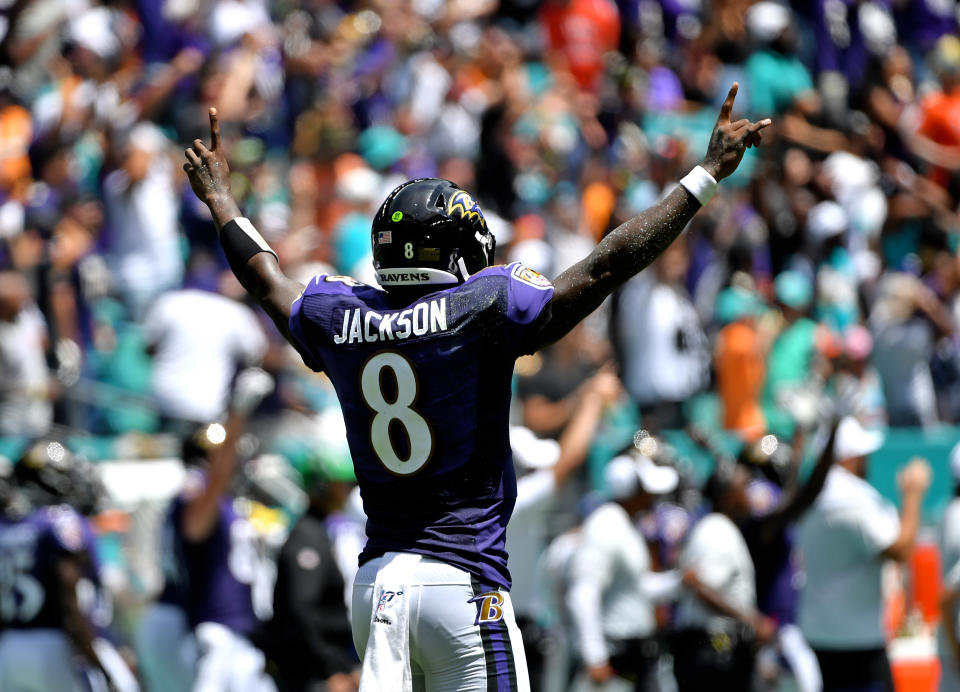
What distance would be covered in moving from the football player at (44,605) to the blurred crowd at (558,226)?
617mm

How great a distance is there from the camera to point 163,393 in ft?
35.5

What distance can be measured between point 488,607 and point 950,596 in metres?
4.10

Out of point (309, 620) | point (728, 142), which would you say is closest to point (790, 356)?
point (309, 620)

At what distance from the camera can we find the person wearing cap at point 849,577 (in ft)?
26.0

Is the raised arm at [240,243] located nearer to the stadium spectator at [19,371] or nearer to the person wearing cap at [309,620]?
the person wearing cap at [309,620]

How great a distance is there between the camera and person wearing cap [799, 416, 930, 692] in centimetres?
792

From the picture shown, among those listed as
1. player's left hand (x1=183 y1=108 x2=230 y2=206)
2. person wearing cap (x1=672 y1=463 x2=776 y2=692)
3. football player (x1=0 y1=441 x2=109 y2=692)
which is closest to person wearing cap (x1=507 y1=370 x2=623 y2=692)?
person wearing cap (x1=672 y1=463 x2=776 y2=692)

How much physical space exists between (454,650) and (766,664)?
4.27 m

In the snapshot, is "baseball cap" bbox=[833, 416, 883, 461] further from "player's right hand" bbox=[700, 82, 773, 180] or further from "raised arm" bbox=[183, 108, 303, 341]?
"raised arm" bbox=[183, 108, 303, 341]

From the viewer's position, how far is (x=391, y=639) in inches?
160

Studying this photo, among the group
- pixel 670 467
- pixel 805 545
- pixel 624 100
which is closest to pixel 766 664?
pixel 805 545

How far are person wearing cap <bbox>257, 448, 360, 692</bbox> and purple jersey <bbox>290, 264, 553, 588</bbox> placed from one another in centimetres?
336

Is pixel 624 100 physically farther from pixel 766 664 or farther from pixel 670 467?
pixel 766 664

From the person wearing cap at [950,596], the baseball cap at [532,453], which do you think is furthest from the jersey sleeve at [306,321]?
the person wearing cap at [950,596]
